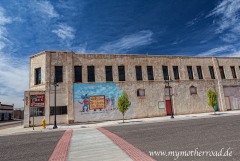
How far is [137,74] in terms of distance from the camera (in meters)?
22.9

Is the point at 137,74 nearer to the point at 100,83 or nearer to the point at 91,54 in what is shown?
the point at 100,83

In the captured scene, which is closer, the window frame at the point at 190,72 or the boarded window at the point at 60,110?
the boarded window at the point at 60,110

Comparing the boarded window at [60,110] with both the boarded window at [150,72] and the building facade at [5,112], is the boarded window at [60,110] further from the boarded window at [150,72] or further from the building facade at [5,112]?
the building facade at [5,112]

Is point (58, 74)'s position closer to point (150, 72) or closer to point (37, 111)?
point (37, 111)

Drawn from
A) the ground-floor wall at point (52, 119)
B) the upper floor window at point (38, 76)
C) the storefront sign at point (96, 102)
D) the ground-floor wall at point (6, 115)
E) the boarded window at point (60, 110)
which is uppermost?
the upper floor window at point (38, 76)

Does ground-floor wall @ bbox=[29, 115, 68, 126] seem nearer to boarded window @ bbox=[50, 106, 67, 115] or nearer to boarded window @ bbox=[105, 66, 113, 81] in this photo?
boarded window @ bbox=[50, 106, 67, 115]

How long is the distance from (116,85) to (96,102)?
3.91 m

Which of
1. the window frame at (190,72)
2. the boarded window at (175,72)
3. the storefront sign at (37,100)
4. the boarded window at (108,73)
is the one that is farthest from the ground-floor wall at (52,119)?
the window frame at (190,72)

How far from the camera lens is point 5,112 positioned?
4772 cm

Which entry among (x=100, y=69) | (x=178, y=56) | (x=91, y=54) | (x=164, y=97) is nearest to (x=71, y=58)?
(x=91, y=54)

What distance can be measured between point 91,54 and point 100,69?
2.71 meters

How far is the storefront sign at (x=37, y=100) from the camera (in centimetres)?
1862

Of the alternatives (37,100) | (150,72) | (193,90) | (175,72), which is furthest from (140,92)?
(37,100)

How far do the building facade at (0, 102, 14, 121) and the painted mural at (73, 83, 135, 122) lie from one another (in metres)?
41.2
